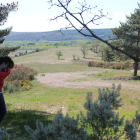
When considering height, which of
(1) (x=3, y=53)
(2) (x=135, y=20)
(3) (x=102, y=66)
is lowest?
(3) (x=102, y=66)

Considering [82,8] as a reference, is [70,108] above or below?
below

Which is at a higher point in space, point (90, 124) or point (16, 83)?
point (90, 124)

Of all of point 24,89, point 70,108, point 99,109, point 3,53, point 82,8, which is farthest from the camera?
point 24,89

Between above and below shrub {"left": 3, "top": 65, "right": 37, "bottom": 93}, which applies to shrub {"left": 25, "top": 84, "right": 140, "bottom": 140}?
above

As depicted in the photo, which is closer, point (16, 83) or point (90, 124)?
point (90, 124)

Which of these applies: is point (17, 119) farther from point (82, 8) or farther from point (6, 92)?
point (6, 92)

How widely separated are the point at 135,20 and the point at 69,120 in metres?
20.8

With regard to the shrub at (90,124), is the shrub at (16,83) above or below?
below

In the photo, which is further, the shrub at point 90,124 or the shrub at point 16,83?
the shrub at point 16,83

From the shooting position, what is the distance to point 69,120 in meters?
2.66

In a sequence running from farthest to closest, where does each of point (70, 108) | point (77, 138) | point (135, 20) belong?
1. point (135, 20)
2. point (70, 108)
3. point (77, 138)

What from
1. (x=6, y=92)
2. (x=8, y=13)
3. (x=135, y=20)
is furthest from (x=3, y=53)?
(x=135, y=20)

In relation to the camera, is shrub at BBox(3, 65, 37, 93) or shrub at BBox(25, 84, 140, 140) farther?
shrub at BBox(3, 65, 37, 93)

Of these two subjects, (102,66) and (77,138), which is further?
Result: (102,66)
